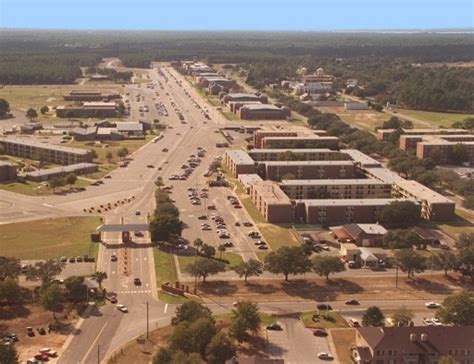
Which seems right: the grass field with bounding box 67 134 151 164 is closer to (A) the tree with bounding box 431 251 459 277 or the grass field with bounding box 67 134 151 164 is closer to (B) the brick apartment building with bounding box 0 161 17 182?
(B) the brick apartment building with bounding box 0 161 17 182

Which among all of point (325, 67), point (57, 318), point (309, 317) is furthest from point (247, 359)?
point (325, 67)

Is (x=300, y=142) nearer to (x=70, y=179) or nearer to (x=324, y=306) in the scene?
(x=70, y=179)

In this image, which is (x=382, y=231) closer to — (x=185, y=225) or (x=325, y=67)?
(x=185, y=225)

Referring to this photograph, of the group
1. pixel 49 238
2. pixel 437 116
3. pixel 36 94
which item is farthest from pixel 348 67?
pixel 49 238

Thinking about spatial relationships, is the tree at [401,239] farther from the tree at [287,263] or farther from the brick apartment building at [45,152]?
the brick apartment building at [45,152]

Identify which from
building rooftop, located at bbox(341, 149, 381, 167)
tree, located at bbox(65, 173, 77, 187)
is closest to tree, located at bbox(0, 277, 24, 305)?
tree, located at bbox(65, 173, 77, 187)

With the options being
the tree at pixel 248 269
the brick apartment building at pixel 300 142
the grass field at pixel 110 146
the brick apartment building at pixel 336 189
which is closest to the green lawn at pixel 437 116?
the brick apartment building at pixel 300 142

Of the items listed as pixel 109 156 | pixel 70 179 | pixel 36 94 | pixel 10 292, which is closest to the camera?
pixel 10 292
